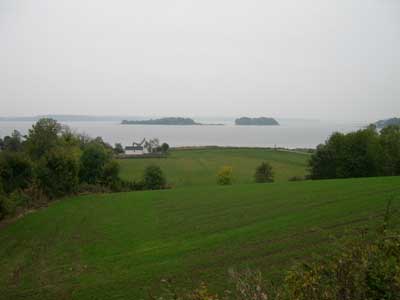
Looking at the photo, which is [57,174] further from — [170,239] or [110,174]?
[170,239]

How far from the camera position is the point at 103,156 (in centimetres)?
3609

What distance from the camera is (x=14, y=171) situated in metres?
25.8

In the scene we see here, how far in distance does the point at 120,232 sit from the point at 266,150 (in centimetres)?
7028

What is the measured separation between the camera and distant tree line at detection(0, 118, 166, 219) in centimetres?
2483

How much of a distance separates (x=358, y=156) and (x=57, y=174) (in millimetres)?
35464

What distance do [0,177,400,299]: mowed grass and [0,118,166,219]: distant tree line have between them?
132 inches

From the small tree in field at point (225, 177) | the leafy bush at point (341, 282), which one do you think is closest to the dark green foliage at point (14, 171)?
the small tree in field at point (225, 177)

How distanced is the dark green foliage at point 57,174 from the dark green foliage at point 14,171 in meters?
0.93

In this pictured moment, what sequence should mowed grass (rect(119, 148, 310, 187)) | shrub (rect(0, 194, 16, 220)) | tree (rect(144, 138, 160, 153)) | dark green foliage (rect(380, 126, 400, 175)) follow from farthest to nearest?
tree (rect(144, 138, 160, 153)), mowed grass (rect(119, 148, 310, 187)), dark green foliage (rect(380, 126, 400, 175)), shrub (rect(0, 194, 16, 220))

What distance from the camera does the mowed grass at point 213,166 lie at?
44531 millimetres

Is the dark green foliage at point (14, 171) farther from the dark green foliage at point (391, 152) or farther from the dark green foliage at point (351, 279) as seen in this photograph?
the dark green foliage at point (391, 152)

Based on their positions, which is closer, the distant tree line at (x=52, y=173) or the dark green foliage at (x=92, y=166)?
the distant tree line at (x=52, y=173)

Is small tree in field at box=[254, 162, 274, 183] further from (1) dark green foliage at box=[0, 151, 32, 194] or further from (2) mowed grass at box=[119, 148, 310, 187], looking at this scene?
(1) dark green foliage at box=[0, 151, 32, 194]

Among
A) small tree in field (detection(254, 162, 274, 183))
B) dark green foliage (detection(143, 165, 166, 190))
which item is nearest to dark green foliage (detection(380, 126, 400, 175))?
small tree in field (detection(254, 162, 274, 183))
